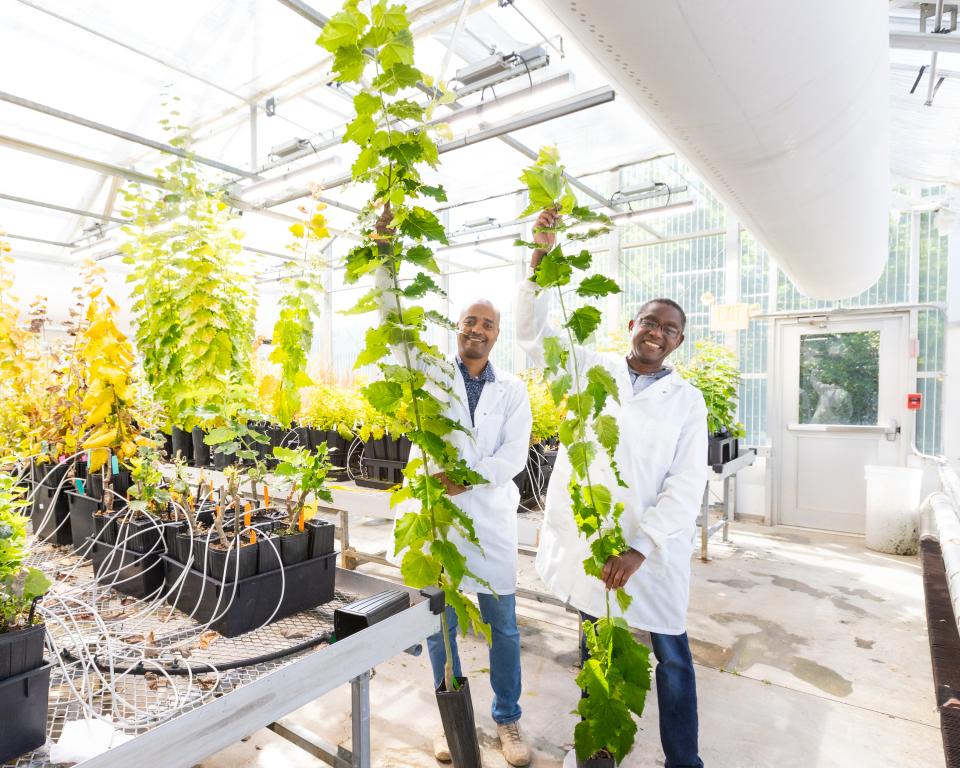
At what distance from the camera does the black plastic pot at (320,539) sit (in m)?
1.45

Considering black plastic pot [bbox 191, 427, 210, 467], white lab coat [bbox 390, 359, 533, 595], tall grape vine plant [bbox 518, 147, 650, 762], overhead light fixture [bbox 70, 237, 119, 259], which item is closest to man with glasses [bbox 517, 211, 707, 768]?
white lab coat [bbox 390, 359, 533, 595]

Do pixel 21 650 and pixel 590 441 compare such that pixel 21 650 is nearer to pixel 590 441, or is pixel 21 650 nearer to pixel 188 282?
pixel 188 282

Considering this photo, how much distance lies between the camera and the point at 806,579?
383 cm

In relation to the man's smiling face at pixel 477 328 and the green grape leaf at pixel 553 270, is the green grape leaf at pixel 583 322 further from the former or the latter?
the man's smiling face at pixel 477 328

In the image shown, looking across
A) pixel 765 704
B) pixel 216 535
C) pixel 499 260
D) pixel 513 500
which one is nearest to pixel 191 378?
pixel 216 535

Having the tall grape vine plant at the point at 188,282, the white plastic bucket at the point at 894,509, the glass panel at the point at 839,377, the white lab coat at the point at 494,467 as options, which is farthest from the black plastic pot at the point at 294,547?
the glass panel at the point at 839,377

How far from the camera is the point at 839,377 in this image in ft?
17.0

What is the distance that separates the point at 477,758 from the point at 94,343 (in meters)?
1.44

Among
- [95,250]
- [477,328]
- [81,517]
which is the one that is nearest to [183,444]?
[81,517]

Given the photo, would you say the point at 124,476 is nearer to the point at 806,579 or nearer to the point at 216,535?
the point at 216,535

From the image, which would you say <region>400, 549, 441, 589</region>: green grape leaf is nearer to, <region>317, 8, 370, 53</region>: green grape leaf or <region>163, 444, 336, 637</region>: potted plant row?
<region>163, 444, 336, 637</region>: potted plant row

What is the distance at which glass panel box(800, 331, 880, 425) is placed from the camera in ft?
16.5

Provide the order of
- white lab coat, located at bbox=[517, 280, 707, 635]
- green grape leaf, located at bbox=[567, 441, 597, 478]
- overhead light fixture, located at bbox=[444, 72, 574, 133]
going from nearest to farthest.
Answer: green grape leaf, located at bbox=[567, 441, 597, 478], white lab coat, located at bbox=[517, 280, 707, 635], overhead light fixture, located at bbox=[444, 72, 574, 133]

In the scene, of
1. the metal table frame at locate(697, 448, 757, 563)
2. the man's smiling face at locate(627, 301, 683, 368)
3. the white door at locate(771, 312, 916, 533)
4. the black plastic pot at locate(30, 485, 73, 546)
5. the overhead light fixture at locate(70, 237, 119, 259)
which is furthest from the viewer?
the overhead light fixture at locate(70, 237, 119, 259)
